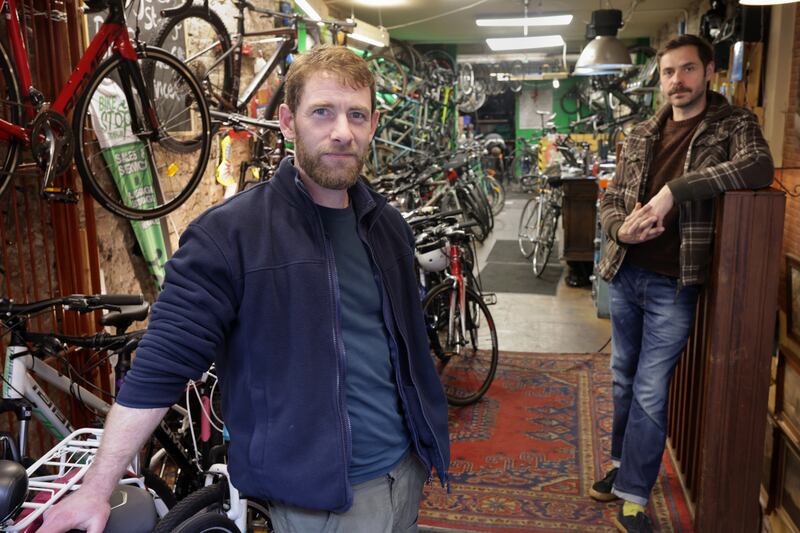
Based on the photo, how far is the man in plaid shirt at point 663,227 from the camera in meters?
2.44

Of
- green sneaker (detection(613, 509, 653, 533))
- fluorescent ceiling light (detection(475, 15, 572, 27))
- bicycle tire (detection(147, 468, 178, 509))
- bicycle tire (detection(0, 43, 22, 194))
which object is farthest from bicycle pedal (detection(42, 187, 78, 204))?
fluorescent ceiling light (detection(475, 15, 572, 27))

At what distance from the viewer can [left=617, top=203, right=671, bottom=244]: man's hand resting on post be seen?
2479mm

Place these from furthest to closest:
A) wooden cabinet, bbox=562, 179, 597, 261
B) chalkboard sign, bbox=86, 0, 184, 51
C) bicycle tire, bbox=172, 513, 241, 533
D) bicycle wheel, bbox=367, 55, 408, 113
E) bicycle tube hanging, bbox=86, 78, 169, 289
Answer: bicycle wheel, bbox=367, 55, 408, 113
wooden cabinet, bbox=562, 179, 597, 261
chalkboard sign, bbox=86, 0, 184, 51
bicycle tube hanging, bbox=86, 78, 169, 289
bicycle tire, bbox=172, 513, 241, 533

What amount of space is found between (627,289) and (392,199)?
7.99 ft

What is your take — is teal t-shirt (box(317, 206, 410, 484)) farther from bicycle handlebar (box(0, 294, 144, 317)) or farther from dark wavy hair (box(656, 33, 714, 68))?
dark wavy hair (box(656, 33, 714, 68))

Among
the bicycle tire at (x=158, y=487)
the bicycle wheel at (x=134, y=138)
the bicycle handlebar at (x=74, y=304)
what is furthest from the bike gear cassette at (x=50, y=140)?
the bicycle tire at (x=158, y=487)

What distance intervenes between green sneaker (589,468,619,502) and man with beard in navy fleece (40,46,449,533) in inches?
69.1

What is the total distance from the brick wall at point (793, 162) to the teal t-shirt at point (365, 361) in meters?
2.45

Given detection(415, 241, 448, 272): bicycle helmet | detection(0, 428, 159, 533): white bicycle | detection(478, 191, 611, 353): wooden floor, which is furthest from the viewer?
detection(478, 191, 611, 353): wooden floor

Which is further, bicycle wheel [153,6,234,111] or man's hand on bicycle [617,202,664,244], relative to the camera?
bicycle wheel [153,6,234,111]

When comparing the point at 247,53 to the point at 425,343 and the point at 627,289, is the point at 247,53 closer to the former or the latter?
the point at 627,289

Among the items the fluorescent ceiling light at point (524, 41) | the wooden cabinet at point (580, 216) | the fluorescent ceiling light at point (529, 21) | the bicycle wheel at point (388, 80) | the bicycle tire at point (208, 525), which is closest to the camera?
the bicycle tire at point (208, 525)

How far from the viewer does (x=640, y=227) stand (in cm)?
251

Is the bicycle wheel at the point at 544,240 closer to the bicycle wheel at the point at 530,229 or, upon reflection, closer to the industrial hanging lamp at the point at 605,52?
the bicycle wheel at the point at 530,229
